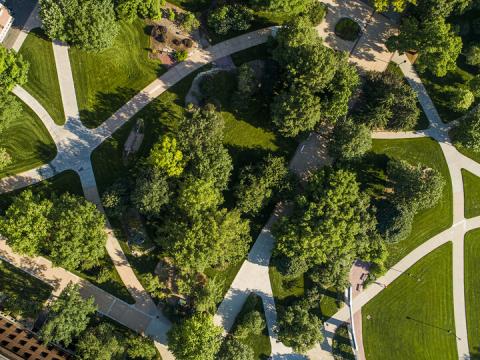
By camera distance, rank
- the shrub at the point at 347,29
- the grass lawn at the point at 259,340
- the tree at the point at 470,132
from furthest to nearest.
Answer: the grass lawn at the point at 259,340, the shrub at the point at 347,29, the tree at the point at 470,132

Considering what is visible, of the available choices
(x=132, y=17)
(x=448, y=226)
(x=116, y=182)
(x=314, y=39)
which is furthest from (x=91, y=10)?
(x=448, y=226)

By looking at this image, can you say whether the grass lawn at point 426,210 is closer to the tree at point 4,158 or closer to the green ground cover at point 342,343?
the green ground cover at point 342,343

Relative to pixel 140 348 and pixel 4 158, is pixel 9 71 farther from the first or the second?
pixel 140 348

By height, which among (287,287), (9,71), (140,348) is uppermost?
(9,71)

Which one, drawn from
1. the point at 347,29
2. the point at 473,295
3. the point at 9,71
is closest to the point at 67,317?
the point at 9,71

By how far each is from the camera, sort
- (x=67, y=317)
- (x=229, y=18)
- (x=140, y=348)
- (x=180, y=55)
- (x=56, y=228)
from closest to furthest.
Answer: (x=56, y=228), (x=67, y=317), (x=140, y=348), (x=229, y=18), (x=180, y=55)

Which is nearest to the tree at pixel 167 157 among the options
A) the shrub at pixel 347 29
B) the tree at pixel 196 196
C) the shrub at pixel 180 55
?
the tree at pixel 196 196

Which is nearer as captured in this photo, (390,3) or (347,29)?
(390,3)
